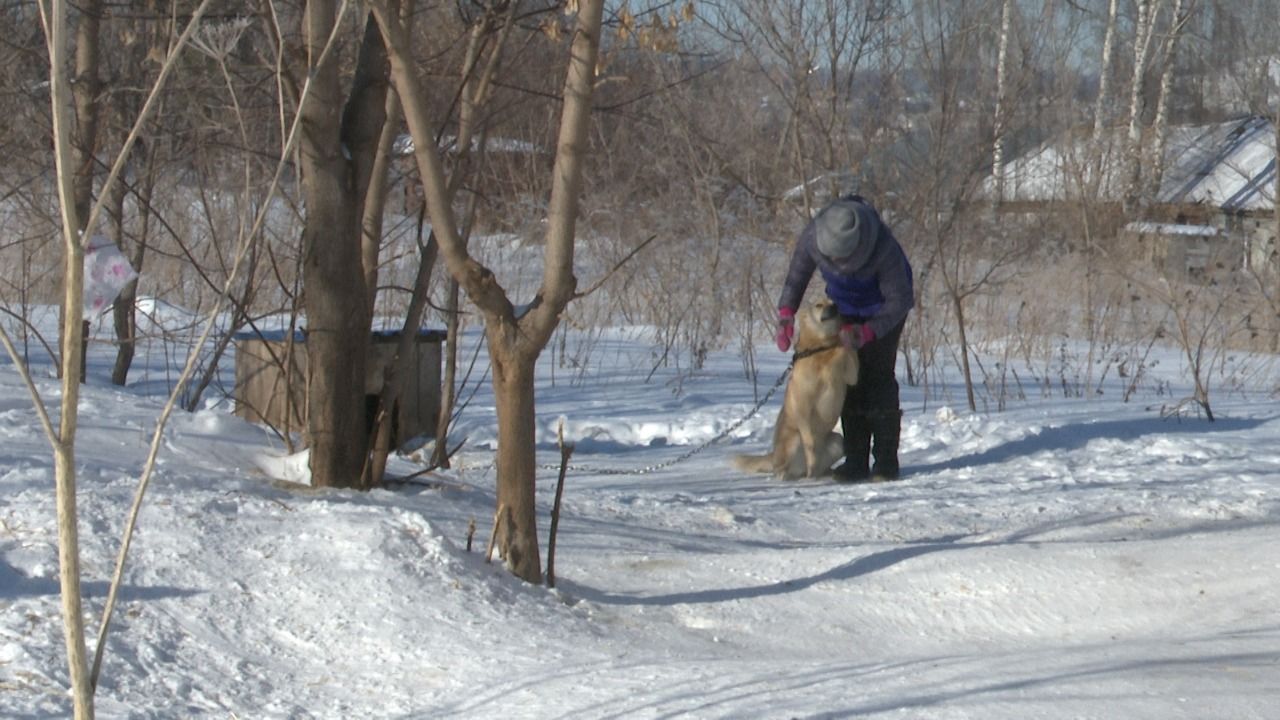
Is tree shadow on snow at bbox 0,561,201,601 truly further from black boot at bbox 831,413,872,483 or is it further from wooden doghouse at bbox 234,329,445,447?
black boot at bbox 831,413,872,483

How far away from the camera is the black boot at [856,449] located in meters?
7.86

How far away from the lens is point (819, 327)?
7.54m

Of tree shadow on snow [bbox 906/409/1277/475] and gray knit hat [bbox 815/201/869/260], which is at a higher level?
gray knit hat [bbox 815/201/869/260]

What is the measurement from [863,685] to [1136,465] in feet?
16.3

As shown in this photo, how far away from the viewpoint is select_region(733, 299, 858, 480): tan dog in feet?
24.7

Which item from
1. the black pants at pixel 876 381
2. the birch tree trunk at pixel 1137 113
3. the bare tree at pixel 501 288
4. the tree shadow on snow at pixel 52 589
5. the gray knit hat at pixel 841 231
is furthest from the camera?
the birch tree trunk at pixel 1137 113

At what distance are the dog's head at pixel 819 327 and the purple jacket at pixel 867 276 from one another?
0.11 m

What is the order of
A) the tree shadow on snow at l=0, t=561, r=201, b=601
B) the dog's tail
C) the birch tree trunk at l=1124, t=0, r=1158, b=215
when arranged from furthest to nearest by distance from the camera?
the birch tree trunk at l=1124, t=0, r=1158, b=215 < the dog's tail < the tree shadow on snow at l=0, t=561, r=201, b=601

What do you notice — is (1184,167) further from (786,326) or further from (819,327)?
(819,327)

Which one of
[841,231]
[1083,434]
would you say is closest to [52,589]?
[841,231]

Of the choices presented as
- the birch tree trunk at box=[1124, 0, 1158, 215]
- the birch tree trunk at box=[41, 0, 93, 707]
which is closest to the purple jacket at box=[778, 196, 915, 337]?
the birch tree trunk at box=[41, 0, 93, 707]

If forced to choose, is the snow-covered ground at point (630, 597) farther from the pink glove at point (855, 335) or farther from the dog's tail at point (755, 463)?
the pink glove at point (855, 335)

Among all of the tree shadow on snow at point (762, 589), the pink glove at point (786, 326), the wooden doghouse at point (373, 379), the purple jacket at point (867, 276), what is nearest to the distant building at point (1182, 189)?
the purple jacket at point (867, 276)

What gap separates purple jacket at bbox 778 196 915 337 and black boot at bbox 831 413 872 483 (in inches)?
23.7
